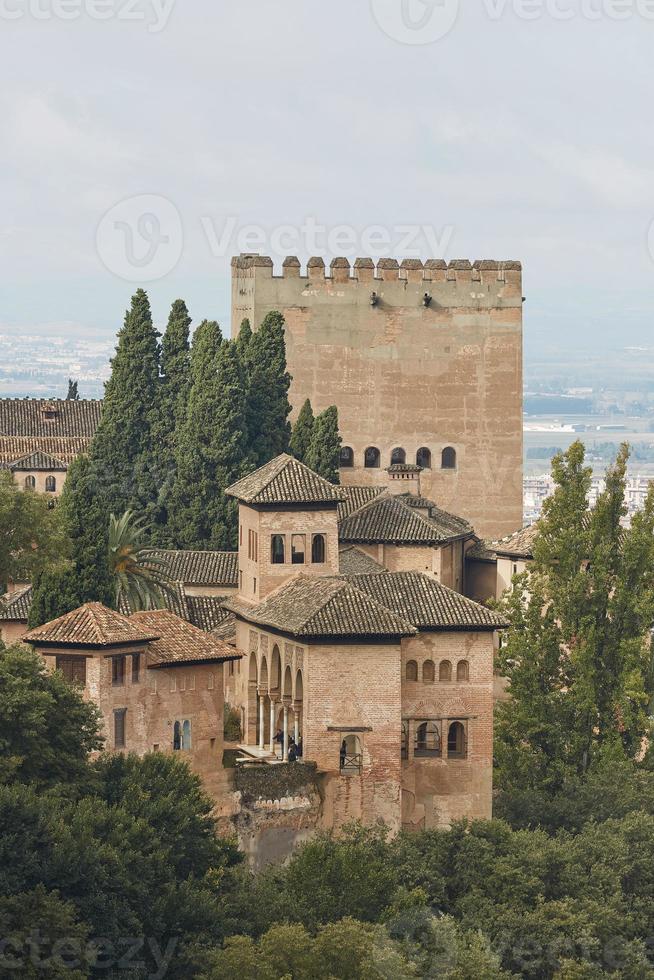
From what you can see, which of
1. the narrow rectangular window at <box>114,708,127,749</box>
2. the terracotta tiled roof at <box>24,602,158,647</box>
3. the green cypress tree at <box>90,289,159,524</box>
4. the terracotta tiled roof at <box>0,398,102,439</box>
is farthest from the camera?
the terracotta tiled roof at <box>0,398,102,439</box>

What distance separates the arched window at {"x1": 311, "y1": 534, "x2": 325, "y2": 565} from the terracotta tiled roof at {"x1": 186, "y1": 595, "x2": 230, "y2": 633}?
347 cm

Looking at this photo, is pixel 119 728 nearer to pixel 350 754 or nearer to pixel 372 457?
pixel 350 754

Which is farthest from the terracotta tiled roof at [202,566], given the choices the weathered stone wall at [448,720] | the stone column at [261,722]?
the weathered stone wall at [448,720]

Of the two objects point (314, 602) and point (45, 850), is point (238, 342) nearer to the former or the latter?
point (314, 602)

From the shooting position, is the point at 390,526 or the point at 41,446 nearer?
the point at 390,526

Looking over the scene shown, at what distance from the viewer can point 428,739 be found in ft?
213

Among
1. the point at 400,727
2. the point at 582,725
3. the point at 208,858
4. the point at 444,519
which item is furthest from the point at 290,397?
the point at 208,858

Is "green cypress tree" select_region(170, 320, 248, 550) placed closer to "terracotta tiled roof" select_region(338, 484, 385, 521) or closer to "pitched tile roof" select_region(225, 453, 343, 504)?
"terracotta tiled roof" select_region(338, 484, 385, 521)

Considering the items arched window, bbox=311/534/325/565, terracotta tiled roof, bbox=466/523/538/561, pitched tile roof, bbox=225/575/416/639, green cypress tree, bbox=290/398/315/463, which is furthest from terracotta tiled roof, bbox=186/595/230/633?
green cypress tree, bbox=290/398/315/463

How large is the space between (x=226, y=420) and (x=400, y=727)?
22026 mm

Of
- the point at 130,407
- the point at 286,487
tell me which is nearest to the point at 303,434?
the point at 130,407

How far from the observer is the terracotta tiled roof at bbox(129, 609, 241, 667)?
6084 centimetres

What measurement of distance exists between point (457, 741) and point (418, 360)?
1207 inches

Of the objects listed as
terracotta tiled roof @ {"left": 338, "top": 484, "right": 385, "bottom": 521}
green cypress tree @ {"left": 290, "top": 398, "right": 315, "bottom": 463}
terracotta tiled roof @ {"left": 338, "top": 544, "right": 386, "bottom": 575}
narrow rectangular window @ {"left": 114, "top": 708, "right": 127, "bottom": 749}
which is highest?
green cypress tree @ {"left": 290, "top": 398, "right": 315, "bottom": 463}
